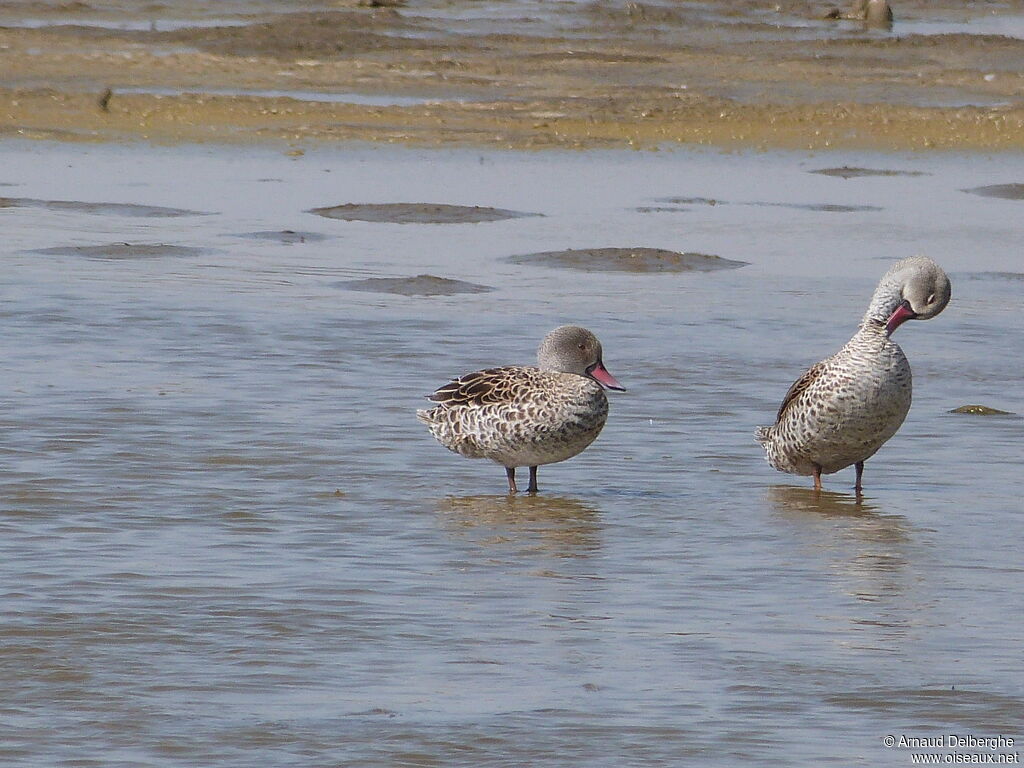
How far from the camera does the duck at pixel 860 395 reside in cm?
958

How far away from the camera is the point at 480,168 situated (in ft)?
72.9

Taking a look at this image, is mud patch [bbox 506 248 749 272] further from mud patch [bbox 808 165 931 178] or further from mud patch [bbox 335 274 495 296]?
mud patch [bbox 808 165 931 178]

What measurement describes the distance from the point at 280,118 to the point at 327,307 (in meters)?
12.1

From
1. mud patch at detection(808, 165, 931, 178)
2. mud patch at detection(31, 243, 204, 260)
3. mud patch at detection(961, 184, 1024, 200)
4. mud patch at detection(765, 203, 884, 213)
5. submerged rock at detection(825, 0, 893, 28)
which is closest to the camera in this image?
mud patch at detection(31, 243, 204, 260)

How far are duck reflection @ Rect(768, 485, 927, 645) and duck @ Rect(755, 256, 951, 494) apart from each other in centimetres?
21

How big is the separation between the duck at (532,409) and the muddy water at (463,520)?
0.75 feet

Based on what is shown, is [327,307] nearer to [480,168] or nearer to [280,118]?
[480,168]

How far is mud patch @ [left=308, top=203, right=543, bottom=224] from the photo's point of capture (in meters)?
18.5

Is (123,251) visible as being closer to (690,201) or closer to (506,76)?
(690,201)

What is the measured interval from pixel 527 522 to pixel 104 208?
10.5 metres

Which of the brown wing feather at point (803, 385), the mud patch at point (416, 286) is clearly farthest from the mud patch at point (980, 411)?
the mud patch at point (416, 286)

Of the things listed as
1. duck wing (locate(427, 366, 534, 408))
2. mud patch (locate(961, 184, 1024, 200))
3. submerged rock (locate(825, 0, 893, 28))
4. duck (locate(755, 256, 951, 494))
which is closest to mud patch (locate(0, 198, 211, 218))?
mud patch (locate(961, 184, 1024, 200))

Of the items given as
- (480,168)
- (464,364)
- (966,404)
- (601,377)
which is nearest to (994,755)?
(601,377)


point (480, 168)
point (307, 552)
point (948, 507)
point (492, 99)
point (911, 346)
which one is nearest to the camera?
point (307, 552)
